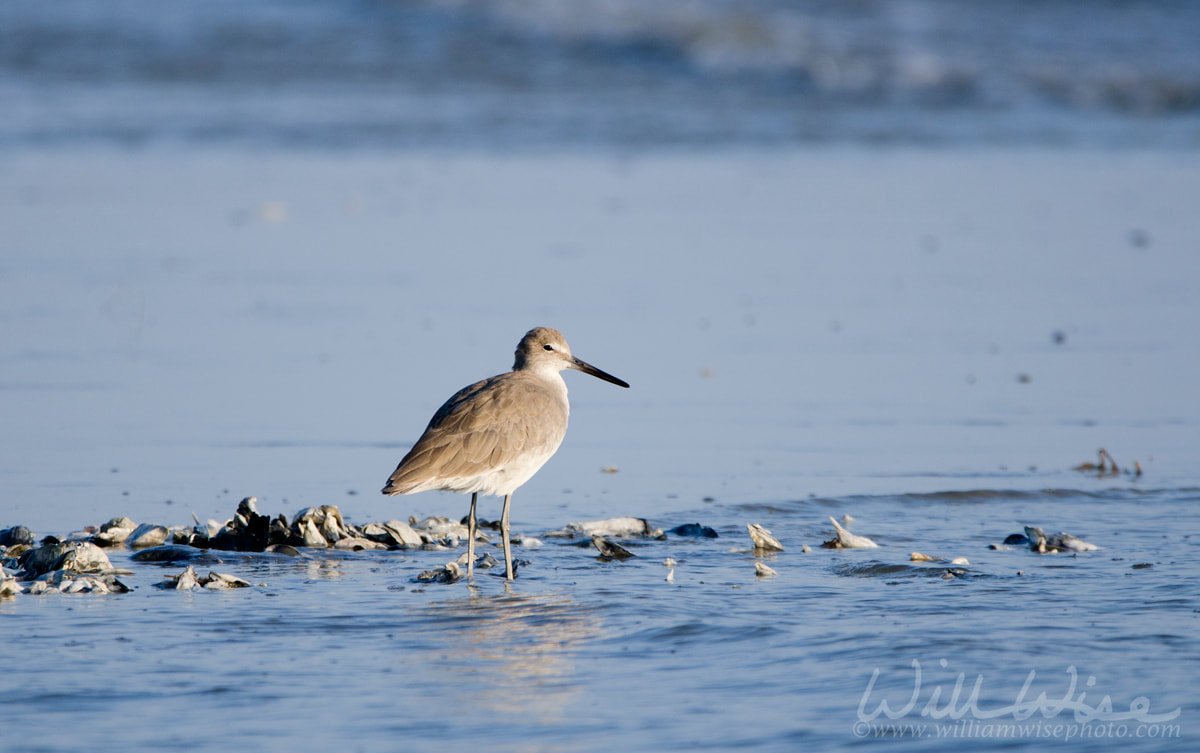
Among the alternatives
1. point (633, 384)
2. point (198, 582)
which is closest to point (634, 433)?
point (633, 384)

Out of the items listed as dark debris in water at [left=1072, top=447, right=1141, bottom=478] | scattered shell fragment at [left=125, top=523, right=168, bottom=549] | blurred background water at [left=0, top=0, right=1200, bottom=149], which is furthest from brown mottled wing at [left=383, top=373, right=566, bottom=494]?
blurred background water at [left=0, top=0, right=1200, bottom=149]

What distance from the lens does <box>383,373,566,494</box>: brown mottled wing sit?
6.22 metres

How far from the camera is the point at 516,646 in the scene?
5047 mm

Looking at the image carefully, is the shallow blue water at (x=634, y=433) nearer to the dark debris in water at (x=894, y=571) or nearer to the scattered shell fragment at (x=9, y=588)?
the dark debris in water at (x=894, y=571)

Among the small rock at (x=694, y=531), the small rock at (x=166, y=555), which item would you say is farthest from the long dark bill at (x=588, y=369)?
the small rock at (x=166, y=555)

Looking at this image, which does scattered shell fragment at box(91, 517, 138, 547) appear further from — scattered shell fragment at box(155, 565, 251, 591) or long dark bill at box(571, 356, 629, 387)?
long dark bill at box(571, 356, 629, 387)

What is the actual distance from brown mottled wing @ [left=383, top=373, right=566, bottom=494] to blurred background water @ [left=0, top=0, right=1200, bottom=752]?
0.41 meters

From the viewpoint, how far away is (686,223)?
13641 millimetres

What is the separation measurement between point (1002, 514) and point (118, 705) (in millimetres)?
4119

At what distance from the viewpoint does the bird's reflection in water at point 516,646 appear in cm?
452

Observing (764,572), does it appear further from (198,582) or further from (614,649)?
(198,582)

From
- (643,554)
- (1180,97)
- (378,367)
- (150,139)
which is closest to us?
(643,554)

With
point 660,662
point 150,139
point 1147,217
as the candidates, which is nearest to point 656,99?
point 150,139

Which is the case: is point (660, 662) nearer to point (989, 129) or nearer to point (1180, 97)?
point (989, 129)
